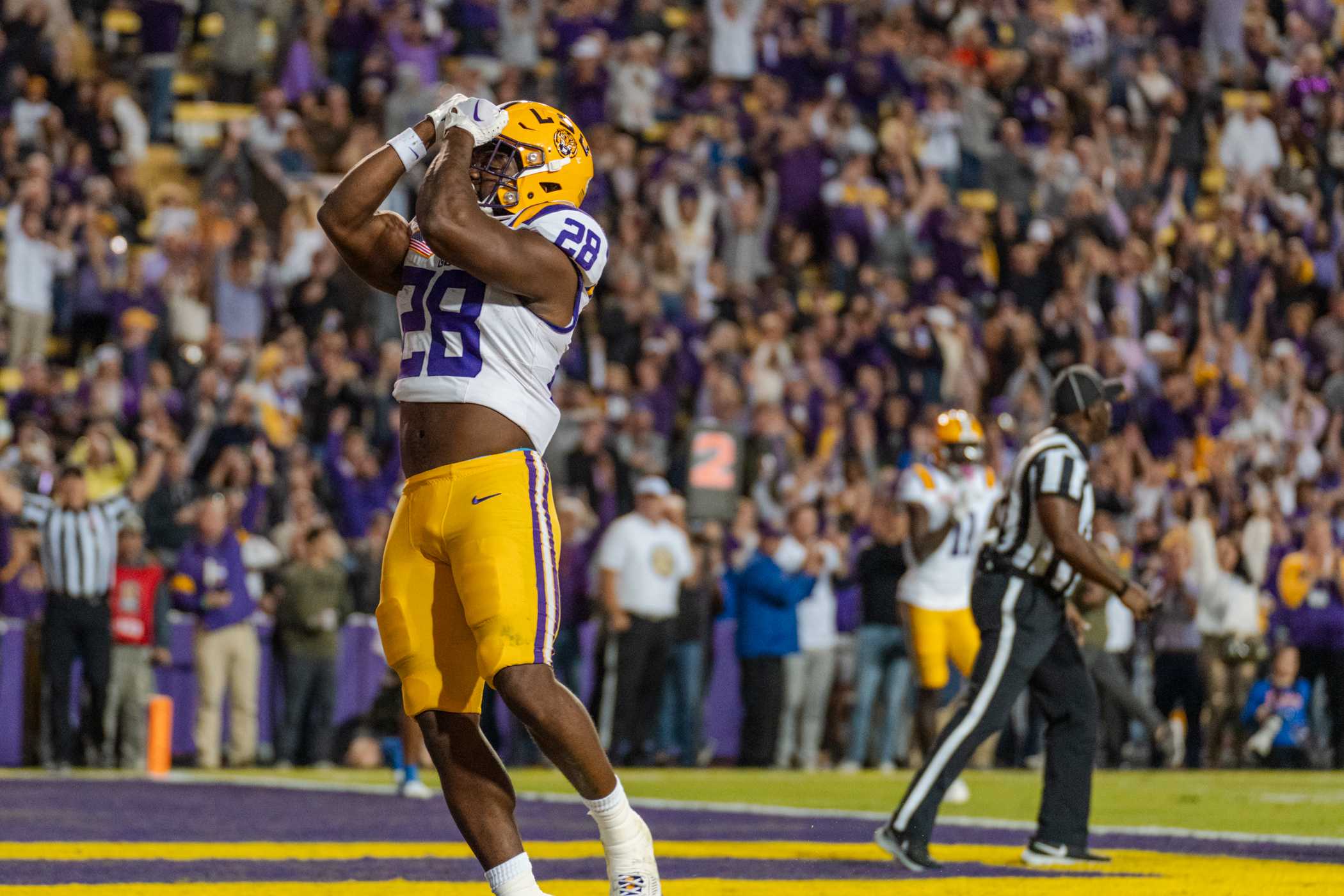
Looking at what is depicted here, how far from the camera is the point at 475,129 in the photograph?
5754 mm

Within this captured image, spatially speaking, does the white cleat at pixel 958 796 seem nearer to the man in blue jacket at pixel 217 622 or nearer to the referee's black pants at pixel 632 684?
the referee's black pants at pixel 632 684

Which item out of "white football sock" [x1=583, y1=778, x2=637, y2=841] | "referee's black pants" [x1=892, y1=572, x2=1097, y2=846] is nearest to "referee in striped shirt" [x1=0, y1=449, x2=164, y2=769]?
"referee's black pants" [x1=892, y1=572, x2=1097, y2=846]

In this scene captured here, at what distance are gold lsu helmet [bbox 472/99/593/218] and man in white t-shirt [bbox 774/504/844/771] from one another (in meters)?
10.5

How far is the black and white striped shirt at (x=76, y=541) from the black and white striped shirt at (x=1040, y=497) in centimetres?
788

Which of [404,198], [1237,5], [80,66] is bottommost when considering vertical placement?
[404,198]

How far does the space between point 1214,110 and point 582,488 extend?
35.6 ft

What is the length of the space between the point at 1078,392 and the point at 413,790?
16.9 feet

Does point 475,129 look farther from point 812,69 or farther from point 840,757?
point 812,69

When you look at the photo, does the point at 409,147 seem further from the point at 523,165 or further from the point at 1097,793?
the point at 1097,793

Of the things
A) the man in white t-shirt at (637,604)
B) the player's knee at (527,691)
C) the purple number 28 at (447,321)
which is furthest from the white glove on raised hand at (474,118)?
the man in white t-shirt at (637,604)

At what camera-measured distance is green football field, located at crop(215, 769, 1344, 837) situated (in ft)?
35.6

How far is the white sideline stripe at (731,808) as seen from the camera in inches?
374

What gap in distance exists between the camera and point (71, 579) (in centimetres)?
1457

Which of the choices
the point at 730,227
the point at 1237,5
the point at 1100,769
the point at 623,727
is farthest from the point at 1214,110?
the point at 623,727
